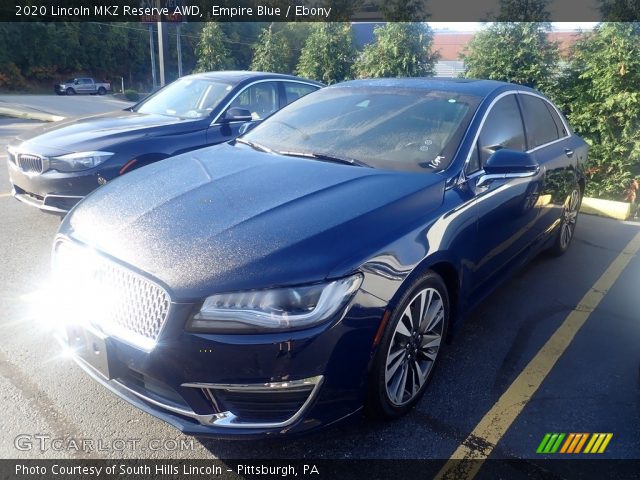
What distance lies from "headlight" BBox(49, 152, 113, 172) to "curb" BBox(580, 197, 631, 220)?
5918mm

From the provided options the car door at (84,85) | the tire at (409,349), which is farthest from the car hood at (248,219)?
the car door at (84,85)

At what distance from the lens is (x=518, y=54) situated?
816 cm

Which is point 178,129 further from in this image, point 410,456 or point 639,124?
point 639,124

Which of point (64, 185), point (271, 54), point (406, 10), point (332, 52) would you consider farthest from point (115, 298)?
point (271, 54)

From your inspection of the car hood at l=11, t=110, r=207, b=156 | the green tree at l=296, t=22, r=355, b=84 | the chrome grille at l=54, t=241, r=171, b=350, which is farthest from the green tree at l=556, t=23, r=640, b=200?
the chrome grille at l=54, t=241, r=171, b=350

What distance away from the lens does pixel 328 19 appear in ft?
41.5

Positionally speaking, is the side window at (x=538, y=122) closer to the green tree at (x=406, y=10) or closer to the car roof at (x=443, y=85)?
the car roof at (x=443, y=85)

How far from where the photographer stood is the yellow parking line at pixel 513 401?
7.87 ft

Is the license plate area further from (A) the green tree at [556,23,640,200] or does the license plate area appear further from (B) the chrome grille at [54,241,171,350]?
(A) the green tree at [556,23,640,200]

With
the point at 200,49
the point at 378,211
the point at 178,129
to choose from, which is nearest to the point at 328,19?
the point at 178,129

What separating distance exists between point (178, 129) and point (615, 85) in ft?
19.2

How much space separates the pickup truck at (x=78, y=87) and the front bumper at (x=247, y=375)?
4445 centimetres

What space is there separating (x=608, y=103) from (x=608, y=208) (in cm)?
155

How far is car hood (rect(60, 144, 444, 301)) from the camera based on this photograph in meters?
2.10
